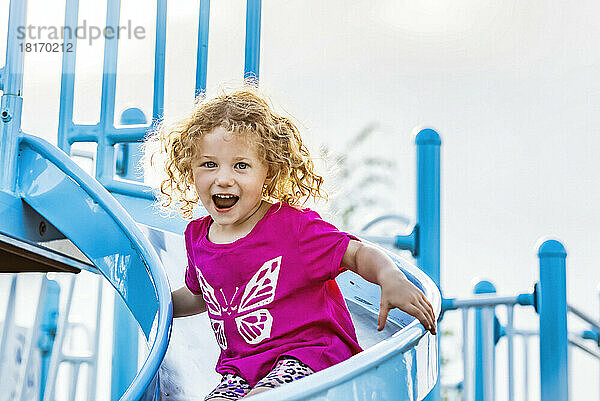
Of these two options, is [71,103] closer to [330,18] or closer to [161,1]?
[161,1]

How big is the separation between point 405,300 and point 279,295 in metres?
0.29

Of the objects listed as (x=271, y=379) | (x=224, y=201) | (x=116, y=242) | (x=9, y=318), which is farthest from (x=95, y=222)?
(x=9, y=318)

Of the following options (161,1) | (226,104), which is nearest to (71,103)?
Result: (161,1)

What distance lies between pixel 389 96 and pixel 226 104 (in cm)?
559

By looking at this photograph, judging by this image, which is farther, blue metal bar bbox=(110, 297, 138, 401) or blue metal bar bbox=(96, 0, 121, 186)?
blue metal bar bbox=(110, 297, 138, 401)

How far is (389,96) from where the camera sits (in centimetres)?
730

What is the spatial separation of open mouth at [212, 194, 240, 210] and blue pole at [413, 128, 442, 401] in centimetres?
126

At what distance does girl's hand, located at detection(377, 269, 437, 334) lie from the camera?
1560 millimetres

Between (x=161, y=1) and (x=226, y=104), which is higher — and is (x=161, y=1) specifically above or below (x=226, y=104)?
above

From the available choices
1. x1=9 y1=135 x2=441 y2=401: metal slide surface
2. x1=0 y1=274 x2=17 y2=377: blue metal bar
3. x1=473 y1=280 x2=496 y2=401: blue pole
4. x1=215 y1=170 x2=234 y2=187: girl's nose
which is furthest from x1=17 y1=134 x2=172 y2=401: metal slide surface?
x1=473 y1=280 x2=496 y2=401: blue pole

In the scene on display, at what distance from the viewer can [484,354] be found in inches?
125

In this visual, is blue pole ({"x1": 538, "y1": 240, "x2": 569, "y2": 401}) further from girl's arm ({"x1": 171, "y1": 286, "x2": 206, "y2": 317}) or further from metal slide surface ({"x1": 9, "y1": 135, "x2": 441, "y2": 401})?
girl's arm ({"x1": 171, "y1": 286, "x2": 206, "y2": 317})

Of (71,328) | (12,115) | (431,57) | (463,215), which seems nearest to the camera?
(12,115)

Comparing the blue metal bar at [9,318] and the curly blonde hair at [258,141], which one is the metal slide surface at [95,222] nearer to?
the curly blonde hair at [258,141]
